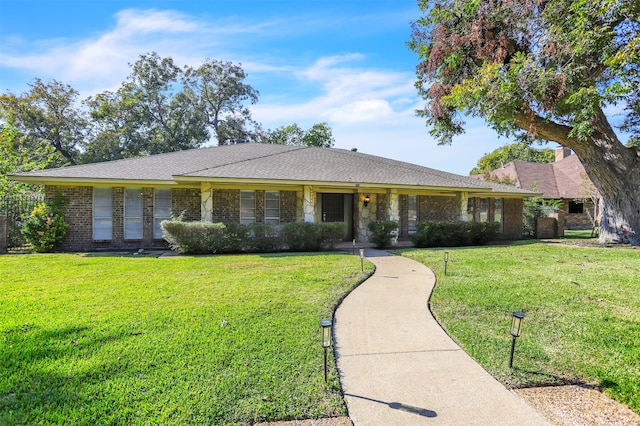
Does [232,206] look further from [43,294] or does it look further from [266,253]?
[43,294]

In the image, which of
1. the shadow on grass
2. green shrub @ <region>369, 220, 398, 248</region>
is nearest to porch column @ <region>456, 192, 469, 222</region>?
green shrub @ <region>369, 220, 398, 248</region>

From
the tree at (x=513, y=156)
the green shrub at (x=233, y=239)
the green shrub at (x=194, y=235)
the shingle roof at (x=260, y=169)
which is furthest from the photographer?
the tree at (x=513, y=156)

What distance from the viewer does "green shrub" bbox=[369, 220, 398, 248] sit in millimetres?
13078

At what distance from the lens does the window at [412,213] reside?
1574 cm

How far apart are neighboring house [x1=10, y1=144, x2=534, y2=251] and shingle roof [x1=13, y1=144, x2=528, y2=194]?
0.04 m

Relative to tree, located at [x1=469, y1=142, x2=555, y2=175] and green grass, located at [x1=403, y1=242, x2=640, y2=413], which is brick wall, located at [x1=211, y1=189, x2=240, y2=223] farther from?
tree, located at [x1=469, y1=142, x2=555, y2=175]

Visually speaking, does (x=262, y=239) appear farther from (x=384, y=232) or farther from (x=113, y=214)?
(x=113, y=214)

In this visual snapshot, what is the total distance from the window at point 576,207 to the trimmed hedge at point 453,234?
16319mm

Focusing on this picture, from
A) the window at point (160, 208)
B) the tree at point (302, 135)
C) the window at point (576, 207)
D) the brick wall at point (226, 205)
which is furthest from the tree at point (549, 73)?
the tree at point (302, 135)

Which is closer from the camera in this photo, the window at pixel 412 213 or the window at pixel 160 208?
the window at pixel 160 208

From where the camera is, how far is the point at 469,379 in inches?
127

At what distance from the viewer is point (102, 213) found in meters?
12.7

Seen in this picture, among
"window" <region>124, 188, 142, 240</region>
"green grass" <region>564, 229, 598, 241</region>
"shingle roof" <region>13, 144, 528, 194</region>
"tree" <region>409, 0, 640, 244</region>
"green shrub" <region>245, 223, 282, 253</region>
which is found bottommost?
"green grass" <region>564, 229, 598, 241</region>

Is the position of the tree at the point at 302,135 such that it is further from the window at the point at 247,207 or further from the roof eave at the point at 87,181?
the roof eave at the point at 87,181
